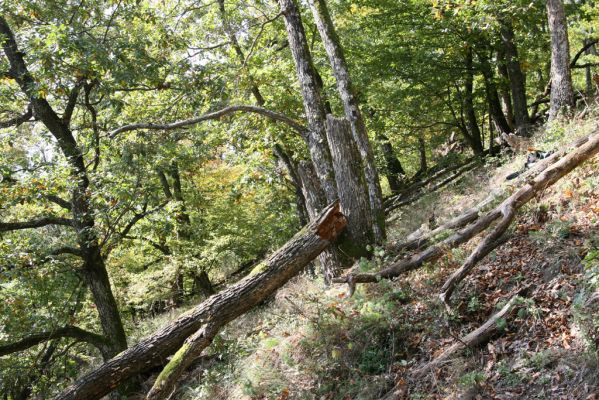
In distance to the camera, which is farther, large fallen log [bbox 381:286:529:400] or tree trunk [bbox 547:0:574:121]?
tree trunk [bbox 547:0:574:121]

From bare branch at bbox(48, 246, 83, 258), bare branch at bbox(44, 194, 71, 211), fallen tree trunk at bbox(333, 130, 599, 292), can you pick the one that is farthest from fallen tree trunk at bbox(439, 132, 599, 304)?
bare branch at bbox(44, 194, 71, 211)

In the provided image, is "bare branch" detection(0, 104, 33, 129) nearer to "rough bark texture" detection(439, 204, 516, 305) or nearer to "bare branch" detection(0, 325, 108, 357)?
"bare branch" detection(0, 325, 108, 357)

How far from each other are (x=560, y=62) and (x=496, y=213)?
5.19 meters

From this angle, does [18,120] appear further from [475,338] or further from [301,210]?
[475,338]

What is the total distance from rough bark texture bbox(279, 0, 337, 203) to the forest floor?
182cm

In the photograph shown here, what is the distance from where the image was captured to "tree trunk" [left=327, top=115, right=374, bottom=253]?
7.82 meters

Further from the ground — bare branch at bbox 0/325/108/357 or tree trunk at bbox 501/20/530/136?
tree trunk at bbox 501/20/530/136

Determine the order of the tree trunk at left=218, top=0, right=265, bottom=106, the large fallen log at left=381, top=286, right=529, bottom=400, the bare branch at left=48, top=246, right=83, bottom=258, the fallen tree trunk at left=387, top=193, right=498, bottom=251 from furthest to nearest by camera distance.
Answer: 1. the tree trunk at left=218, top=0, right=265, bottom=106
2. the bare branch at left=48, top=246, right=83, bottom=258
3. the fallen tree trunk at left=387, top=193, right=498, bottom=251
4. the large fallen log at left=381, top=286, right=529, bottom=400

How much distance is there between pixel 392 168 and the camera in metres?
18.4

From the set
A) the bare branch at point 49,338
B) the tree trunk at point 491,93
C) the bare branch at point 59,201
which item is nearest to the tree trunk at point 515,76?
the tree trunk at point 491,93

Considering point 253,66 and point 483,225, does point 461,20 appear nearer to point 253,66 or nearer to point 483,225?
point 253,66

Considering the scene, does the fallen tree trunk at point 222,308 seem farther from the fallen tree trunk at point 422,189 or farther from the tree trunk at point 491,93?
the tree trunk at point 491,93

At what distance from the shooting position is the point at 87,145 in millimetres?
9430

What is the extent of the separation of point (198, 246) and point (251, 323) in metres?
5.30
